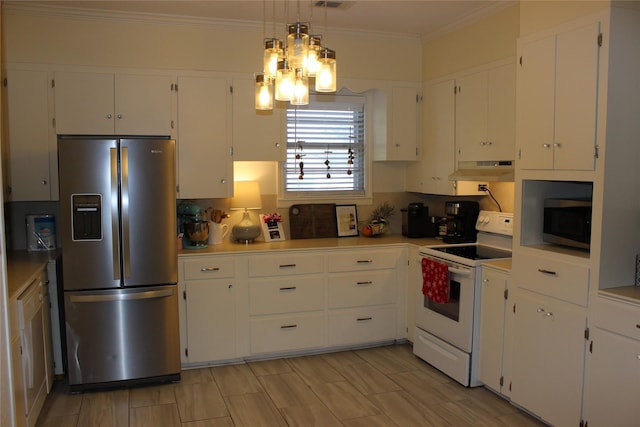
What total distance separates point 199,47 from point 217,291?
1865 mm

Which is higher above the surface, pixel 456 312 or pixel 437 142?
pixel 437 142

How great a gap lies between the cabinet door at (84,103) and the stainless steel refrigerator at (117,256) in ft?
1.42

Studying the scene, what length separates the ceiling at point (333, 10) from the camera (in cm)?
396

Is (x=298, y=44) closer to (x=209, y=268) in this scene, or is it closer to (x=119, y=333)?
(x=209, y=268)

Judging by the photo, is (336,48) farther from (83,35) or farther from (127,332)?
(127,332)

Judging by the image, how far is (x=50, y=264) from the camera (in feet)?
12.7

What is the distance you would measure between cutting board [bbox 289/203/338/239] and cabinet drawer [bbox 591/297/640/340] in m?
2.51

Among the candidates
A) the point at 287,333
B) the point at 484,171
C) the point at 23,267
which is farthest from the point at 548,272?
the point at 23,267

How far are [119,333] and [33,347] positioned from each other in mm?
615

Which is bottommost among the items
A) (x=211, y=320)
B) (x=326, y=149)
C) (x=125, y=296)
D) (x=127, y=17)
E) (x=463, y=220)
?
(x=211, y=320)

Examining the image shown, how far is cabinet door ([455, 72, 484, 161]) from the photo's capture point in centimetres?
416

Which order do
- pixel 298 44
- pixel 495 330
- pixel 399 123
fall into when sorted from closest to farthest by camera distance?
pixel 298 44, pixel 495 330, pixel 399 123

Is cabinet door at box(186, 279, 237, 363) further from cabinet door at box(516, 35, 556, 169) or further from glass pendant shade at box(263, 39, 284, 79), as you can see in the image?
cabinet door at box(516, 35, 556, 169)

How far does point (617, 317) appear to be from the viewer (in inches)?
110
